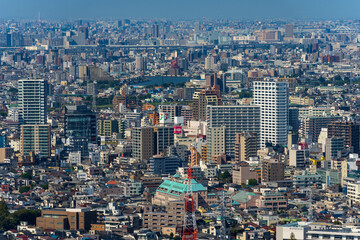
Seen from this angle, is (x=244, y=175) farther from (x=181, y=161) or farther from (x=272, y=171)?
(x=181, y=161)

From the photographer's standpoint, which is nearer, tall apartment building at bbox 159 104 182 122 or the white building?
the white building

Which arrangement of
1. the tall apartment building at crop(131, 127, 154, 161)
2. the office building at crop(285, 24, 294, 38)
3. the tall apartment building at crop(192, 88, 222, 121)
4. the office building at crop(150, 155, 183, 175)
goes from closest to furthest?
the office building at crop(150, 155, 183, 175), the tall apartment building at crop(131, 127, 154, 161), the tall apartment building at crop(192, 88, 222, 121), the office building at crop(285, 24, 294, 38)

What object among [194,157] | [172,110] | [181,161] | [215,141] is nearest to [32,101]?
[172,110]

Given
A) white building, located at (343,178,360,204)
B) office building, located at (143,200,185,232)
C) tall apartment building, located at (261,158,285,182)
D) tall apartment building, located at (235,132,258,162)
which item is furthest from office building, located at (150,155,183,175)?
office building, located at (143,200,185,232)

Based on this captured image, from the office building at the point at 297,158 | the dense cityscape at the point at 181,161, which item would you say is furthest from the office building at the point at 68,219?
the office building at the point at 297,158

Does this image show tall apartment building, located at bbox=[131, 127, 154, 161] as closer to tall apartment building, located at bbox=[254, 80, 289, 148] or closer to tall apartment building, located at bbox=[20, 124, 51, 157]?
tall apartment building, located at bbox=[20, 124, 51, 157]
